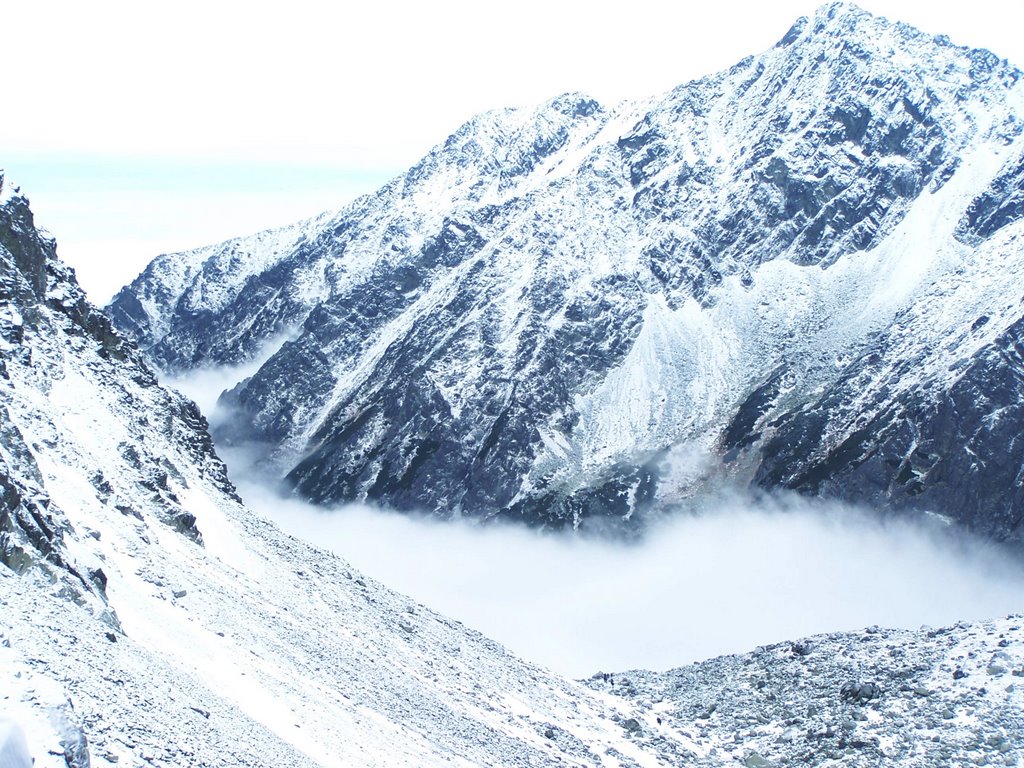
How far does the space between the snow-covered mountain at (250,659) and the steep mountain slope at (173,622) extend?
6.3 inches

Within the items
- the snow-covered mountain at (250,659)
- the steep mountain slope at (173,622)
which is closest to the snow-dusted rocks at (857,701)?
the snow-covered mountain at (250,659)

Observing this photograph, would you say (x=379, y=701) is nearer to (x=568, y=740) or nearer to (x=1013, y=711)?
(x=568, y=740)

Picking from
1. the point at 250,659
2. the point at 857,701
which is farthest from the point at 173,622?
the point at 857,701

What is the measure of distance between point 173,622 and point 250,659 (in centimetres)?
424

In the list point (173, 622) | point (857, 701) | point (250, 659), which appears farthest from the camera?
point (857, 701)

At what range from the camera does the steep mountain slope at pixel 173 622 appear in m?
39.8

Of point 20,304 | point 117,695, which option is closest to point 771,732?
point 117,695

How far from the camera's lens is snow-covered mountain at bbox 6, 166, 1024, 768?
136 feet

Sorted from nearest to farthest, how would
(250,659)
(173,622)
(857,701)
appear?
(173,622)
(250,659)
(857,701)

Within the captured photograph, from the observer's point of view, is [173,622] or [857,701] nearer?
[173,622]

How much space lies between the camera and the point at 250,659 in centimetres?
5941

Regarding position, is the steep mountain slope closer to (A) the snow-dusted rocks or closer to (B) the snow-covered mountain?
(B) the snow-covered mountain

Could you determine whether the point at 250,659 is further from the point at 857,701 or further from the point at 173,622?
Answer: the point at 857,701

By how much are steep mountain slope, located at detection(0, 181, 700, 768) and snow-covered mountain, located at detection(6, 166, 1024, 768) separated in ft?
0.53
